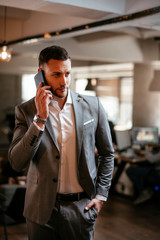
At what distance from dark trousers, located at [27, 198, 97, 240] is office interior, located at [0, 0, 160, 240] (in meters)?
2.39

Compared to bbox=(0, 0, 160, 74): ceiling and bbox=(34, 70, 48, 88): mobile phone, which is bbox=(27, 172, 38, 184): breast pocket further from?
bbox=(0, 0, 160, 74): ceiling

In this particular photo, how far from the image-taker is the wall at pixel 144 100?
8.72m

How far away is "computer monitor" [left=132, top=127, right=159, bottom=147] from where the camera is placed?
24.9ft

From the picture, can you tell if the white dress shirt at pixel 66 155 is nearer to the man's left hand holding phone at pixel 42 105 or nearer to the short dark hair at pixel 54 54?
the man's left hand holding phone at pixel 42 105

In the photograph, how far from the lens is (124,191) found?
7008mm

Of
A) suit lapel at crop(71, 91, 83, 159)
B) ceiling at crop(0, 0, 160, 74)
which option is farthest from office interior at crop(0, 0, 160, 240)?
suit lapel at crop(71, 91, 83, 159)

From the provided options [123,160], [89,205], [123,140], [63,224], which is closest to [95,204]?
[89,205]

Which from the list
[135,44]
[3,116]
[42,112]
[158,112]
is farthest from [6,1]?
[3,116]

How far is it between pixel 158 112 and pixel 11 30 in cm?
409

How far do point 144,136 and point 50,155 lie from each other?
6.02 meters

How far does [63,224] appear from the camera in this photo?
6.17 feet

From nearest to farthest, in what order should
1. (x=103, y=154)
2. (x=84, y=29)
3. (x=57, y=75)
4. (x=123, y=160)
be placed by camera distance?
(x=57, y=75) < (x=103, y=154) < (x=84, y=29) < (x=123, y=160)

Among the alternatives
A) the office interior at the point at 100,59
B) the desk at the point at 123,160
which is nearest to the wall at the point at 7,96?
the office interior at the point at 100,59

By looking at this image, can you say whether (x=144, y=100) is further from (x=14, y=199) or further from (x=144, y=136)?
(x=14, y=199)
